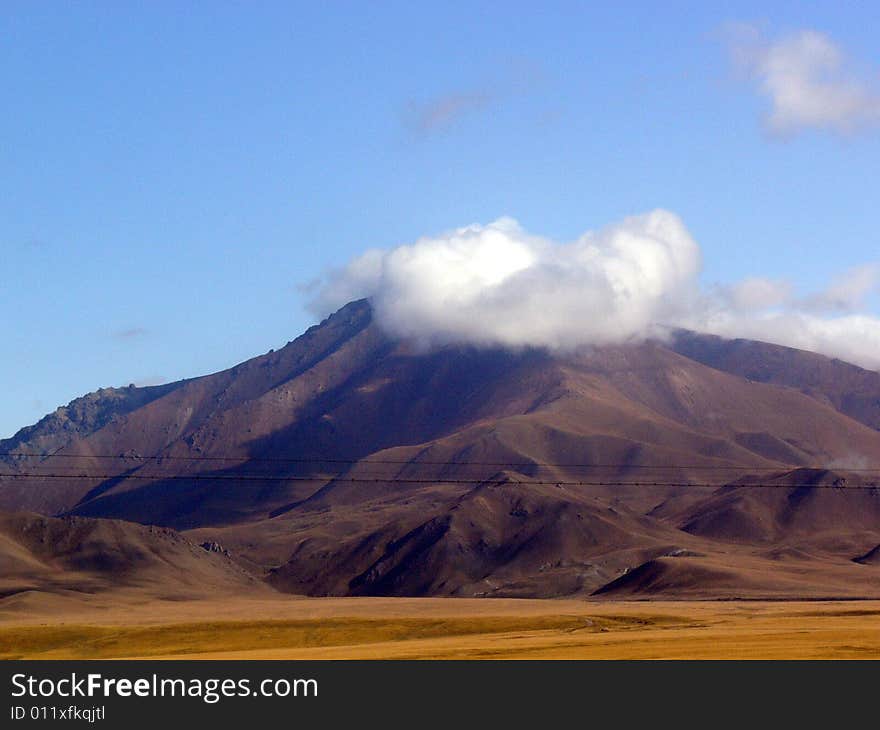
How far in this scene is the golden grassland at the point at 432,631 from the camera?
7793cm

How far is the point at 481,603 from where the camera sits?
621ft

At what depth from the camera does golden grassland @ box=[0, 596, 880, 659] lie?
77931mm

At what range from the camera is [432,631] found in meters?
129
